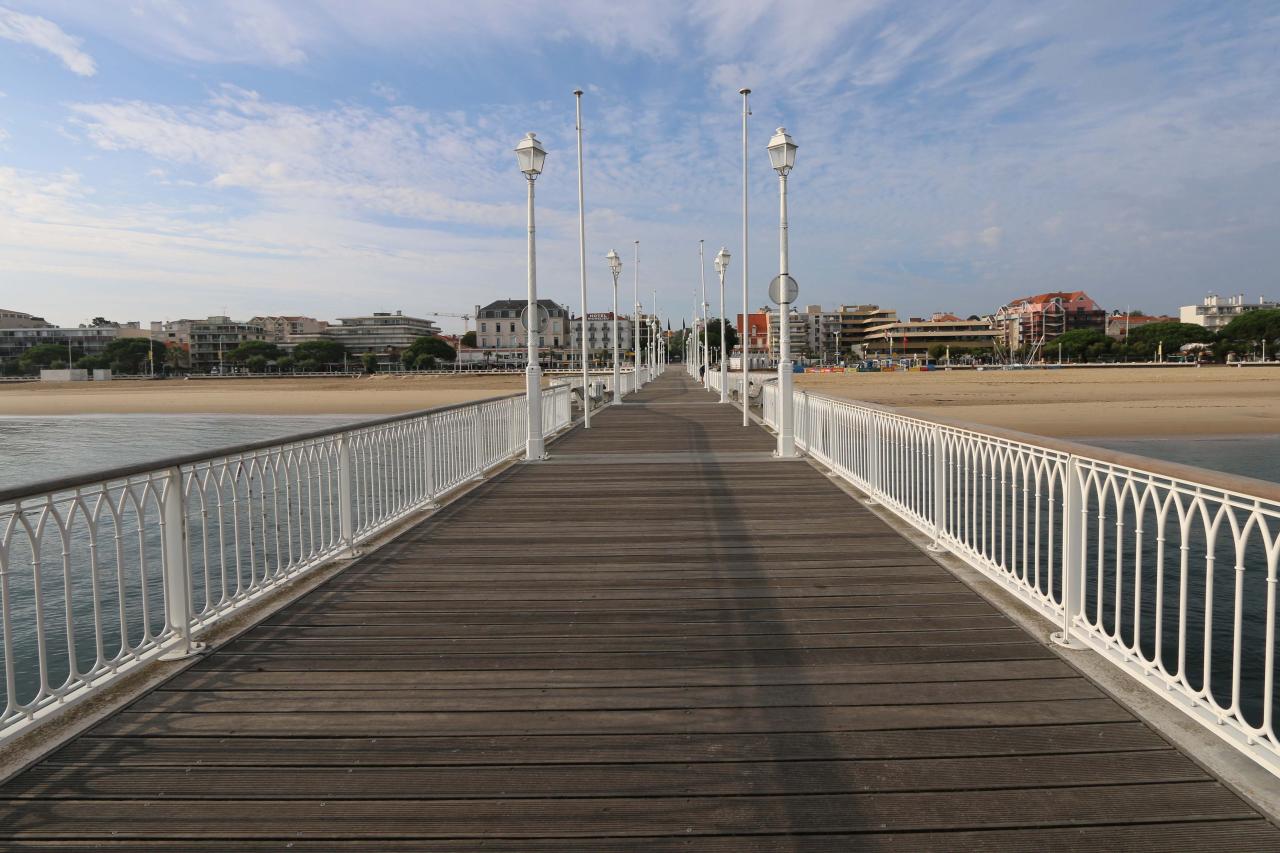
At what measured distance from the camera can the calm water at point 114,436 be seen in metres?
20.8

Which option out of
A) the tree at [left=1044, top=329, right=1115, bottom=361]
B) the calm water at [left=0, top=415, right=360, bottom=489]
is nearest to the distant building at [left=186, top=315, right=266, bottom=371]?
the calm water at [left=0, top=415, right=360, bottom=489]

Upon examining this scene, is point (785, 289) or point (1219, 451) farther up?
point (785, 289)

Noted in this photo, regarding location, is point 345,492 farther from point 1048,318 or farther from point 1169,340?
point 1048,318

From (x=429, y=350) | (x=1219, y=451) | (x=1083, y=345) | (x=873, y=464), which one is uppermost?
(x=429, y=350)

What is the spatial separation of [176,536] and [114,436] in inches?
1176

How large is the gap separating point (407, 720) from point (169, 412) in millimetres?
45889

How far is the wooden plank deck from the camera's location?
7.67ft

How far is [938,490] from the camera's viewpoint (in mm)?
5527

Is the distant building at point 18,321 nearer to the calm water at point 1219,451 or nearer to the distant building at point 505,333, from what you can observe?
the distant building at point 505,333

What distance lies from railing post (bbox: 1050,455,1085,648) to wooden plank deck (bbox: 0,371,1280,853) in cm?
18

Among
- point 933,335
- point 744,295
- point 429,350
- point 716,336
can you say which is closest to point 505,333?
point 429,350

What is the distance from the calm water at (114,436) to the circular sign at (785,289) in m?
8.38

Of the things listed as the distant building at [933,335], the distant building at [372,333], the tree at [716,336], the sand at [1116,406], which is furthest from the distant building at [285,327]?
the sand at [1116,406]

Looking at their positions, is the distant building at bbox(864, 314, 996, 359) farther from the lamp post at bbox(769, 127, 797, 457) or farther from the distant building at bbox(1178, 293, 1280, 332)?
the lamp post at bbox(769, 127, 797, 457)
